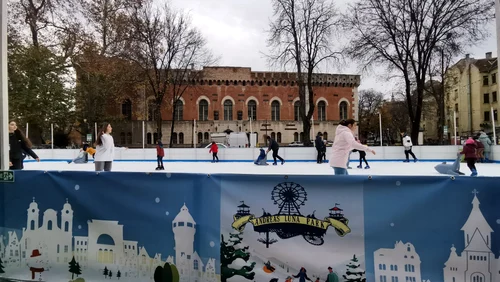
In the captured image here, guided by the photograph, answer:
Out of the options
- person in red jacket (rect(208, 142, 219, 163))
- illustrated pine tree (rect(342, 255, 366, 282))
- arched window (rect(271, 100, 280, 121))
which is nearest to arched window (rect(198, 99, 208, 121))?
arched window (rect(271, 100, 280, 121))

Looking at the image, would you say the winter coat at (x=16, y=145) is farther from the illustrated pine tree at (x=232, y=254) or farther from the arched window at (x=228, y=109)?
the arched window at (x=228, y=109)

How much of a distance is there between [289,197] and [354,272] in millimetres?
767

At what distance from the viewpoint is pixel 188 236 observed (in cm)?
311

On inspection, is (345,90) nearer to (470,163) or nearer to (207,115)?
(207,115)

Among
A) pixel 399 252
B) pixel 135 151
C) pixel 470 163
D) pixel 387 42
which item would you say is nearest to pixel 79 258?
pixel 399 252

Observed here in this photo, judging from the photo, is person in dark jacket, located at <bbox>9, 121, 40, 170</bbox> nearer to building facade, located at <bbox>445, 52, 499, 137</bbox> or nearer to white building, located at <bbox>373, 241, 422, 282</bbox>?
white building, located at <bbox>373, 241, 422, 282</bbox>

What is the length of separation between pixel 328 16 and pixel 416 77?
8.02 m

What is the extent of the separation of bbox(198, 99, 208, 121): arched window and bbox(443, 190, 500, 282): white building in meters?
44.0

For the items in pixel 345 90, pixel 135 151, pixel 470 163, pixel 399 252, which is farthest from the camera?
pixel 345 90

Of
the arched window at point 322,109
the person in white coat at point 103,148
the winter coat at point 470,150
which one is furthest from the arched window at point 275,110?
the person in white coat at point 103,148

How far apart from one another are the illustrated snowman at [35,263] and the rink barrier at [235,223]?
0.04 feet

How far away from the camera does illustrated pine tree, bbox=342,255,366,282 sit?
2809mm

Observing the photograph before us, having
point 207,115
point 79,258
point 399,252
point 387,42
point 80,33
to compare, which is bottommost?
point 79,258

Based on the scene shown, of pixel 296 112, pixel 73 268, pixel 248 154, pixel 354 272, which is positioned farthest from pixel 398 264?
pixel 296 112
